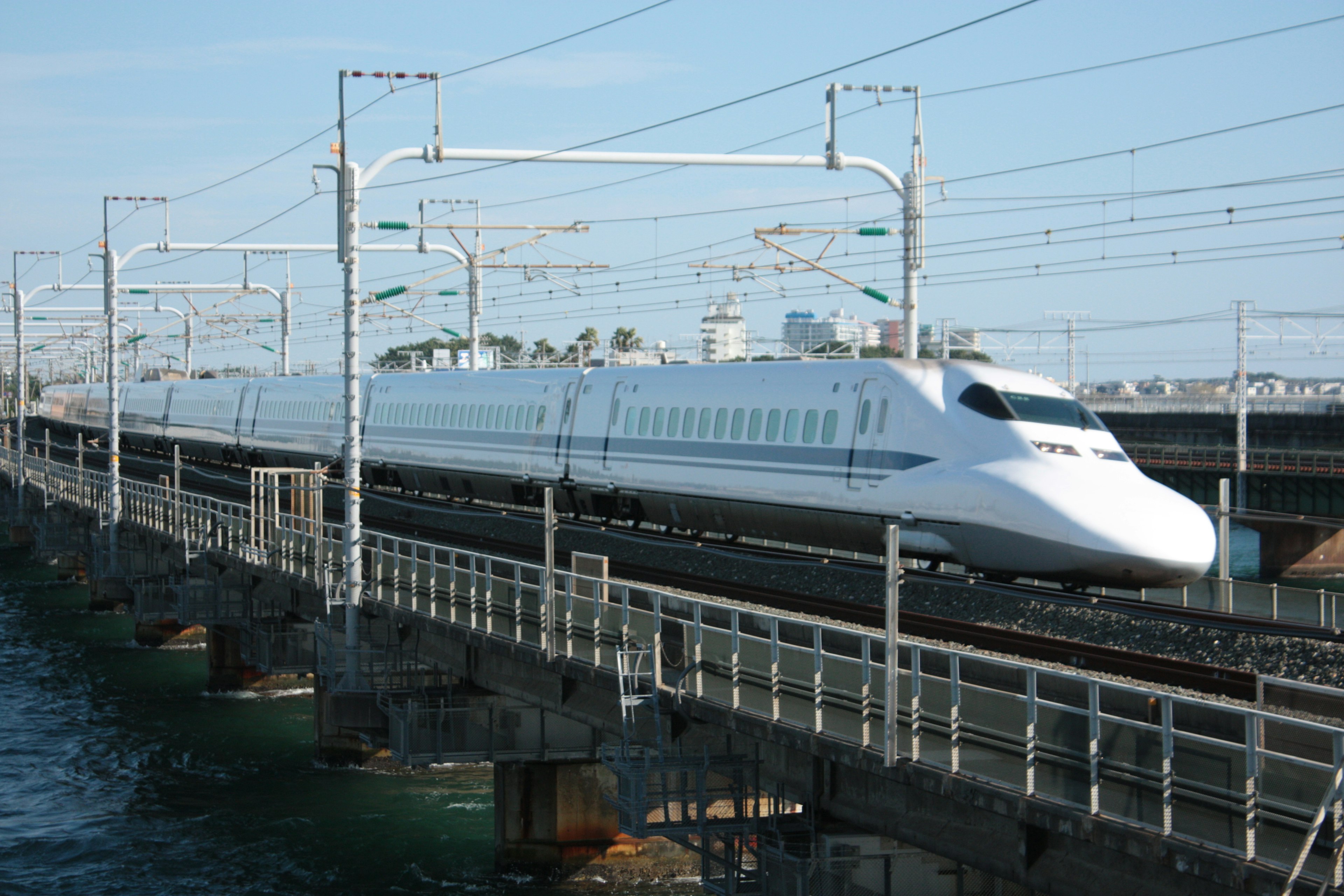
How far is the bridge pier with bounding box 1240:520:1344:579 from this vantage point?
58.3 meters

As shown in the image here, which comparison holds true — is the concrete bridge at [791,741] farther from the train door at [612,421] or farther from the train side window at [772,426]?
the train door at [612,421]

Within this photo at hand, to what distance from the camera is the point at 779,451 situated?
75.4ft

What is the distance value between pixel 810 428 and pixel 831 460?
3.06 ft

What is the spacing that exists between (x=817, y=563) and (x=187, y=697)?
23.4 metres

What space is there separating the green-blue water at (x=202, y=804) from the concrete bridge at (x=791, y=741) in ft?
10.2

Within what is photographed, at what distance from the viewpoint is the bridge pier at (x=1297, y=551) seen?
58.3 metres

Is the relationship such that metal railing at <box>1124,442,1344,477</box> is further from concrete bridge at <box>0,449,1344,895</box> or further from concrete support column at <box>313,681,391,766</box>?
concrete bridge at <box>0,449,1344,895</box>

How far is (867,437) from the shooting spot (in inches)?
814

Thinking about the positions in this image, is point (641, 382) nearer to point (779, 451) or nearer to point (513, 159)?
point (779, 451)

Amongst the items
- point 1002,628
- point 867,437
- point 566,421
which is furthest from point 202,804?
point 1002,628

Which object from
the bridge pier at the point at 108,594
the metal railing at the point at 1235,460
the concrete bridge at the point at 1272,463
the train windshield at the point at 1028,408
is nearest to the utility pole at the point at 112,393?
the bridge pier at the point at 108,594

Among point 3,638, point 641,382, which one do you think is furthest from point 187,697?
point 641,382

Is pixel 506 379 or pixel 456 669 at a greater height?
pixel 506 379

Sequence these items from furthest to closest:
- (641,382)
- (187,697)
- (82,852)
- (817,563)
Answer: (187,697), (641,382), (82,852), (817,563)
